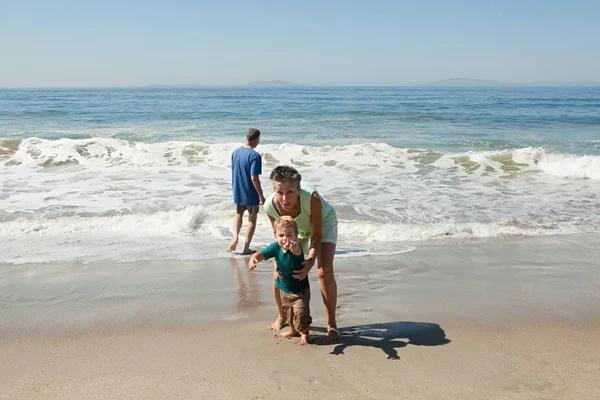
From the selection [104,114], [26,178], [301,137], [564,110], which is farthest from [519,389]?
[564,110]

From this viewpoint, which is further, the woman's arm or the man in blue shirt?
the man in blue shirt

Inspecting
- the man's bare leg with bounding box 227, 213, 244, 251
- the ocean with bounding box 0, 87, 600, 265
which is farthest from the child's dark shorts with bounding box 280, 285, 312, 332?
the man's bare leg with bounding box 227, 213, 244, 251

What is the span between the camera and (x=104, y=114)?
32469 mm

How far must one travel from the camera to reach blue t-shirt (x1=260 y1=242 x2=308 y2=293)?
3789mm

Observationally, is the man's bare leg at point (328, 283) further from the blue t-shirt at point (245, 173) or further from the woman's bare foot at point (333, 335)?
the blue t-shirt at point (245, 173)

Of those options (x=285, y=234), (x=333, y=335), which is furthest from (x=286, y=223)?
(x=333, y=335)

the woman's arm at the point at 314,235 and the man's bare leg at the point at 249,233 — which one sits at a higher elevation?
the woman's arm at the point at 314,235

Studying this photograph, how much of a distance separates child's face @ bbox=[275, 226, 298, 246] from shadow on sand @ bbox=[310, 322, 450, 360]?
0.79 meters

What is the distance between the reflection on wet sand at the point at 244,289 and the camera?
4828 mm

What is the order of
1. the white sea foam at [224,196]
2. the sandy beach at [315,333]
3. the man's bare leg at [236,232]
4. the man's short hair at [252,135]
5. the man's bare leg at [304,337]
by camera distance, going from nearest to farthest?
the sandy beach at [315,333] < the man's bare leg at [304,337] < the man's short hair at [252,135] < the man's bare leg at [236,232] < the white sea foam at [224,196]

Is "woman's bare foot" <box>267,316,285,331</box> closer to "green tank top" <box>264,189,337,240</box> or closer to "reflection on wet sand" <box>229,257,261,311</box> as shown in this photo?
"reflection on wet sand" <box>229,257,261,311</box>

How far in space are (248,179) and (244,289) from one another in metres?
1.89

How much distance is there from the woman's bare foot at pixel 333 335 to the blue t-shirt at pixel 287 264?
0.38m

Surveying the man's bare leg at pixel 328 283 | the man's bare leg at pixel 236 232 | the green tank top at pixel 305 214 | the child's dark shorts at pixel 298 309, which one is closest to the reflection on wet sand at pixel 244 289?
the man's bare leg at pixel 236 232
